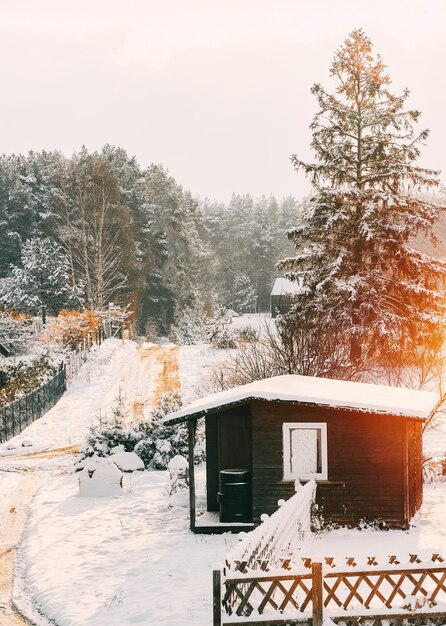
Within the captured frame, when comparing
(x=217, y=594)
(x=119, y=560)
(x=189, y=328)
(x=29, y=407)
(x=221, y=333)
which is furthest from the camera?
(x=189, y=328)

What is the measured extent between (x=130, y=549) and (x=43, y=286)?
41216mm

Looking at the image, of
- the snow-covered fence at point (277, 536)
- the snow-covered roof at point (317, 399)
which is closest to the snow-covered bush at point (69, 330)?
the snow-covered roof at point (317, 399)

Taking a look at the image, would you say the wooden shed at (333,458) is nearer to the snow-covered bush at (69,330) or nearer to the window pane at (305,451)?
the window pane at (305,451)

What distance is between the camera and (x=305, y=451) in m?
17.6

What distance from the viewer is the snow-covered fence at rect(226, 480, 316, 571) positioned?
993cm

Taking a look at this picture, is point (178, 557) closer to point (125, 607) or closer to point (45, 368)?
point (125, 607)

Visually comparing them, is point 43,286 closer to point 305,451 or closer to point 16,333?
point 16,333

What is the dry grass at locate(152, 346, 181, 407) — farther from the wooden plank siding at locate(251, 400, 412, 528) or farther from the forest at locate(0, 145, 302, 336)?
the wooden plank siding at locate(251, 400, 412, 528)

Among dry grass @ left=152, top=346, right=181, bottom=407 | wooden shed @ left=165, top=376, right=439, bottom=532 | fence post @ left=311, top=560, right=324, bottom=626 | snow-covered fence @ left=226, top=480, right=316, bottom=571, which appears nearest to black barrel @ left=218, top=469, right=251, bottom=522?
wooden shed @ left=165, top=376, right=439, bottom=532

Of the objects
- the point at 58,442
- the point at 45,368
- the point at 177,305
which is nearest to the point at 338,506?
the point at 58,442

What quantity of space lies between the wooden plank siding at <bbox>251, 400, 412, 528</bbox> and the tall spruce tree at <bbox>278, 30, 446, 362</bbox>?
14.0 meters

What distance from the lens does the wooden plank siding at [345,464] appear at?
17.0 meters

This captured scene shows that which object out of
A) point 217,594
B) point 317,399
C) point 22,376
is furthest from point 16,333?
point 217,594

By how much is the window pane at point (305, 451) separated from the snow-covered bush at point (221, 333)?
32.8m
